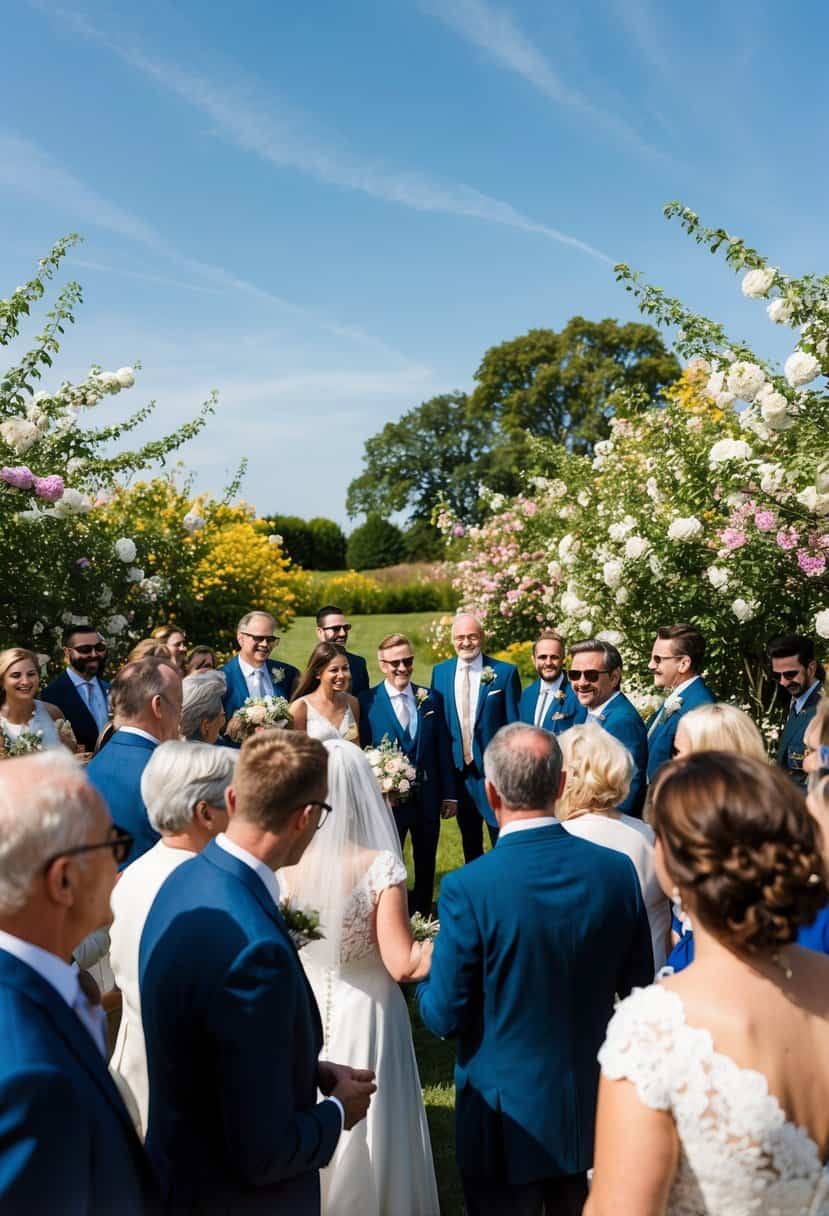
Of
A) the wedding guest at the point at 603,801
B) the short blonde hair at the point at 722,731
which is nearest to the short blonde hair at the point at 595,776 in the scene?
the wedding guest at the point at 603,801

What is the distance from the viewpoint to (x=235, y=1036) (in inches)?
88.4

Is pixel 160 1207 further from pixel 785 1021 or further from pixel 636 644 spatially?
pixel 636 644

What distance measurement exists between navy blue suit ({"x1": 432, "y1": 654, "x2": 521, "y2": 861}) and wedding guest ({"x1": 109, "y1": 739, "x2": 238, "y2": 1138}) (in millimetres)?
5482

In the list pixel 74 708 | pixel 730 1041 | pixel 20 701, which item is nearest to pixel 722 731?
pixel 730 1041

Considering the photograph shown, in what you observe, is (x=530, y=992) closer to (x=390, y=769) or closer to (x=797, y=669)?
(x=390, y=769)

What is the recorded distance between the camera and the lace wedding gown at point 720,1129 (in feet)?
5.81

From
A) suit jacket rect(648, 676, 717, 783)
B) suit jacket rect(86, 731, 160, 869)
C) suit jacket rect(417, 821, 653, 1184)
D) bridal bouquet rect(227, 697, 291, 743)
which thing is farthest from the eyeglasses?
suit jacket rect(648, 676, 717, 783)

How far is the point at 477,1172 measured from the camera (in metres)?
3.00

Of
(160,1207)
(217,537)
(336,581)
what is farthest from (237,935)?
(336,581)

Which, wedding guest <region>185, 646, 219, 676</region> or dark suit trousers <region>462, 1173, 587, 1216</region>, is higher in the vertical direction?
wedding guest <region>185, 646, 219, 676</region>

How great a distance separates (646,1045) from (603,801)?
2159 millimetres

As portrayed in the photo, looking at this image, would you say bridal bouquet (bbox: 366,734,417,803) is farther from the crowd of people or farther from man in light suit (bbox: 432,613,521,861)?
man in light suit (bbox: 432,613,521,861)

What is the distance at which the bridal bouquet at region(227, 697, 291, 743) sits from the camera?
22.4 ft

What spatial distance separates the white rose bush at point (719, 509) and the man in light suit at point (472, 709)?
1.32 m
